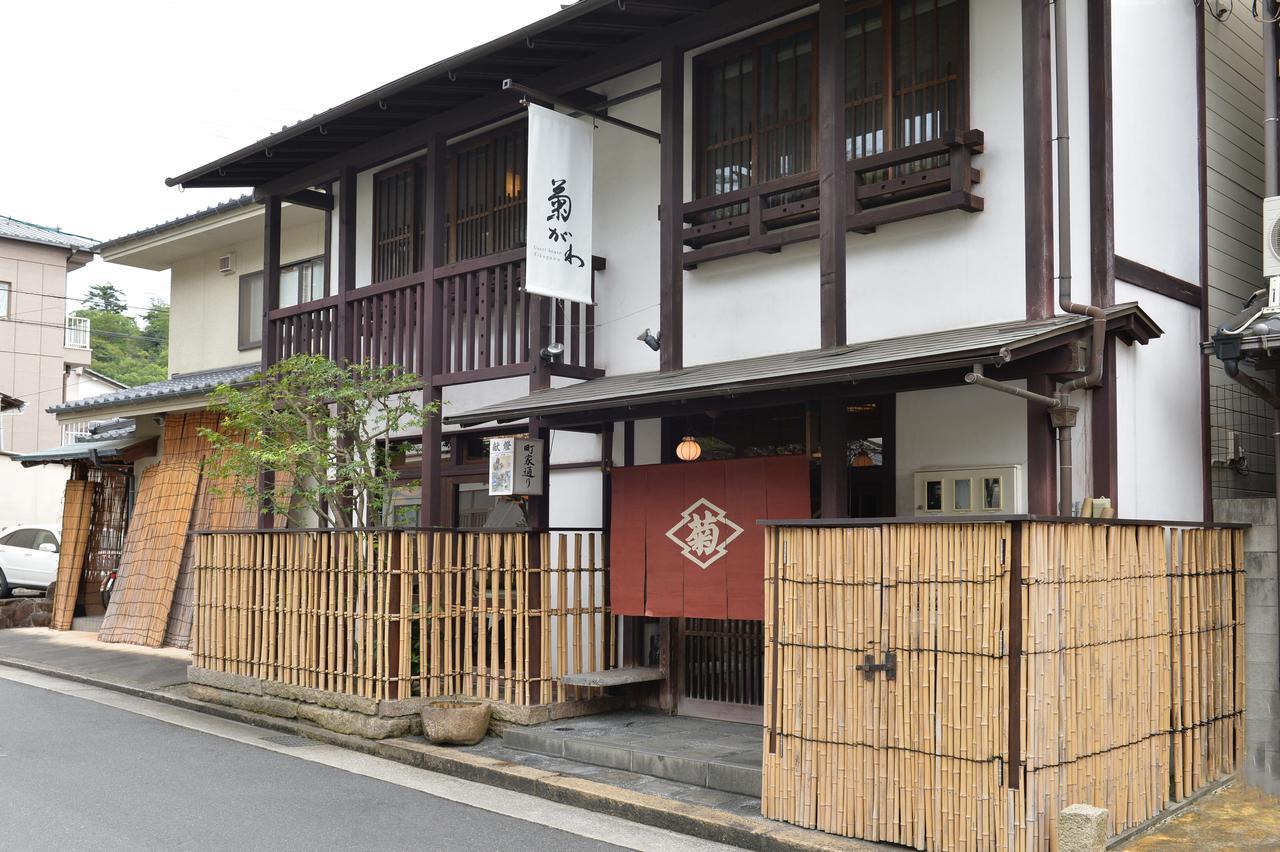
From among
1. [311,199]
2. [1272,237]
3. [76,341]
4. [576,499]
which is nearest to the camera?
[1272,237]

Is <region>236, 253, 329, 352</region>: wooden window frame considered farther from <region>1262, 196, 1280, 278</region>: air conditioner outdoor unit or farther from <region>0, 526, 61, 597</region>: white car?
<region>1262, 196, 1280, 278</region>: air conditioner outdoor unit

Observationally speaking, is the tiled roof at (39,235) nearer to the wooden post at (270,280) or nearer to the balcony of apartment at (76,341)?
the balcony of apartment at (76,341)

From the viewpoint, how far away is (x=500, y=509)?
1359 cm

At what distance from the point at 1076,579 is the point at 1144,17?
5739 mm

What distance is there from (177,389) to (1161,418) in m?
14.9

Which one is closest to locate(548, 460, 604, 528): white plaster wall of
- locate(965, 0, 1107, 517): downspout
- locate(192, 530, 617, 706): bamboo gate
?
locate(192, 530, 617, 706): bamboo gate

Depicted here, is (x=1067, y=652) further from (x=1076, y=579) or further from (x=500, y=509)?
(x=500, y=509)

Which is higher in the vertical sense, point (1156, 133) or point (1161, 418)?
point (1156, 133)

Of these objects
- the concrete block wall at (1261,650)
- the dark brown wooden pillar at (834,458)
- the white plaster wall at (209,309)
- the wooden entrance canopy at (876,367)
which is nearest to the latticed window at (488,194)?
the wooden entrance canopy at (876,367)

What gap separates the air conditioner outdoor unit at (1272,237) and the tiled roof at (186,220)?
14.9 m

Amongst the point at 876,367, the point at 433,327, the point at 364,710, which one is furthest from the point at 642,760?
the point at 433,327

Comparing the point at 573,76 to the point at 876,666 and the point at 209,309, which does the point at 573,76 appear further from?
the point at 209,309

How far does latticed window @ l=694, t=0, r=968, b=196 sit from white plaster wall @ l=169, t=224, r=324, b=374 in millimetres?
10362

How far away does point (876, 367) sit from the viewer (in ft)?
27.6
